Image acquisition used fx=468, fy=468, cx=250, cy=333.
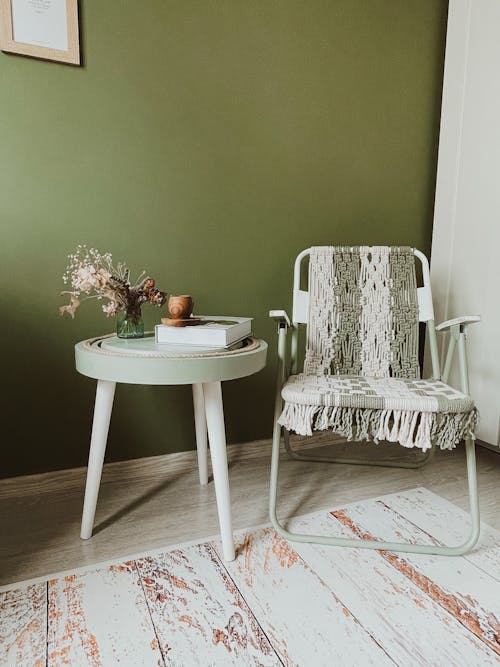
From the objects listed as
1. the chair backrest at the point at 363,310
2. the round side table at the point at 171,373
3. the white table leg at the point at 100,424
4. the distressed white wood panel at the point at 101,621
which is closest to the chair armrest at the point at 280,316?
the round side table at the point at 171,373

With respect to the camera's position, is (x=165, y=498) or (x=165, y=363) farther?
(x=165, y=498)

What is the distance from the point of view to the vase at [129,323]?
126 centimetres

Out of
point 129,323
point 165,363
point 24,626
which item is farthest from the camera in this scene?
point 129,323

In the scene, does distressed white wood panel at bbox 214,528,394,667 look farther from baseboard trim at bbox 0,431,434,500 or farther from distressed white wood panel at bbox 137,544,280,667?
baseboard trim at bbox 0,431,434,500

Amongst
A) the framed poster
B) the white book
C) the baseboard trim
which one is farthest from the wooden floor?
the framed poster

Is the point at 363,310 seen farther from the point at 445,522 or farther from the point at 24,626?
the point at 24,626

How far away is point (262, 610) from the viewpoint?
95 centimetres

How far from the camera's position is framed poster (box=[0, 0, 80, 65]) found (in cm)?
127

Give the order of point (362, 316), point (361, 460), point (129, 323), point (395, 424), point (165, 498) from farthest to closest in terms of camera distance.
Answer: point (361, 460)
point (362, 316)
point (165, 498)
point (129, 323)
point (395, 424)

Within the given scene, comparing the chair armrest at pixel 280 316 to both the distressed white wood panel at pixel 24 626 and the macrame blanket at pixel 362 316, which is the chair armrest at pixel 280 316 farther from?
the distressed white wood panel at pixel 24 626

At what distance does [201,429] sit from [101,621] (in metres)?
0.62

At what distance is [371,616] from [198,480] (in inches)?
29.3

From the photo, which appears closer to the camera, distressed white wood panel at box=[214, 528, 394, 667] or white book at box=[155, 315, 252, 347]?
distressed white wood panel at box=[214, 528, 394, 667]

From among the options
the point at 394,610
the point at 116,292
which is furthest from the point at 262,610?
the point at 116,292
